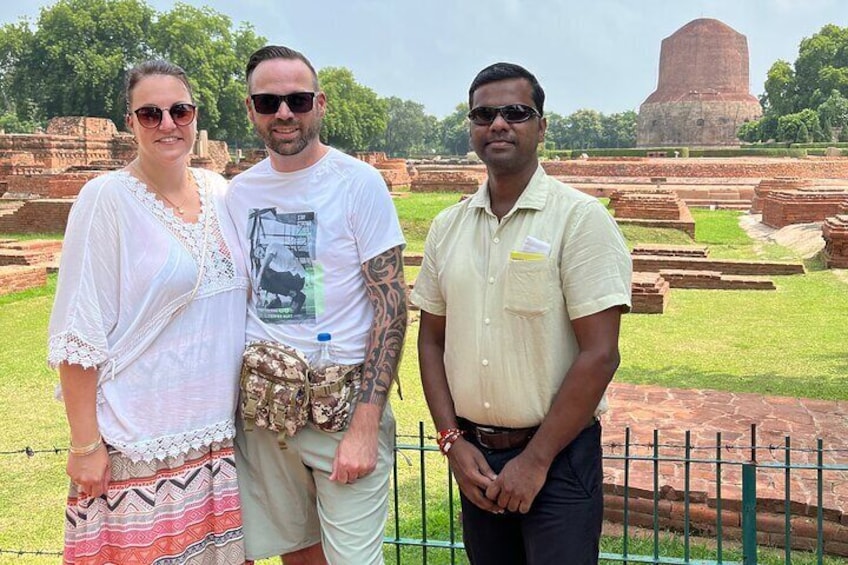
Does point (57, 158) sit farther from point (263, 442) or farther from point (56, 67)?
point (263, 442)

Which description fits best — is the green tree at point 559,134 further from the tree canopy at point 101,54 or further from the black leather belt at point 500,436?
the black leather belt at point 500,436

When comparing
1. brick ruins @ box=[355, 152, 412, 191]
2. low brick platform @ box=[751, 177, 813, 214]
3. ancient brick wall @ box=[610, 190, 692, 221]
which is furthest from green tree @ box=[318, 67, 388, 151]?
ancient brick wall @ box=[610, 190, 692, 221]

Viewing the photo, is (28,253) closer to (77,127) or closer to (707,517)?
(707,517)

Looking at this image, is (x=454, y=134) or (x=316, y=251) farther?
(x=454, y=134)

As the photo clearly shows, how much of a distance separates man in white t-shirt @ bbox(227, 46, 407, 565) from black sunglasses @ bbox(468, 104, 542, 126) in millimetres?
337

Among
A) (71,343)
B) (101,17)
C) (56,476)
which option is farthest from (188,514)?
(101,17)

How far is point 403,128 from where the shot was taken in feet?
279

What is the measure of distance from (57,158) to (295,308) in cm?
2627

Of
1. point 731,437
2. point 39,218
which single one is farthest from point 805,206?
point 39,218

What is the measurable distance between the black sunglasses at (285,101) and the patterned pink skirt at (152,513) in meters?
0.82

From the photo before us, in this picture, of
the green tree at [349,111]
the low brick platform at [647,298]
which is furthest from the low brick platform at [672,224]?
the green tree at [349,111]

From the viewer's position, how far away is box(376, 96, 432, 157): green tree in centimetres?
8469

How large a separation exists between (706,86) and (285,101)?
53.0 metres

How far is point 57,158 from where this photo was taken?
25453 millimetres
